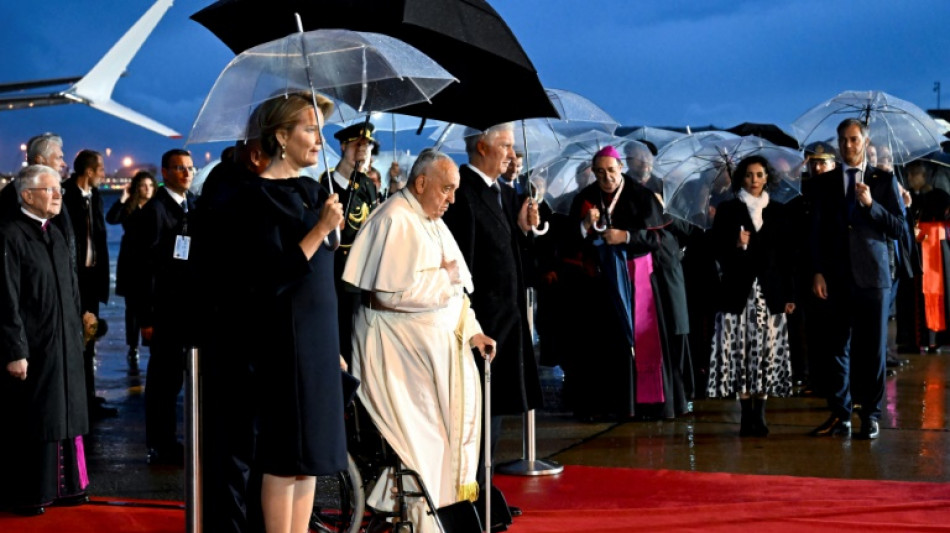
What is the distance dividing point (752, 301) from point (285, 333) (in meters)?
5.23

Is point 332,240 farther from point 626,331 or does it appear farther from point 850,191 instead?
point 626,331

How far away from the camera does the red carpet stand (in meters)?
6.22

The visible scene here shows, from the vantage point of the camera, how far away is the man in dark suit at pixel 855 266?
28.3ft

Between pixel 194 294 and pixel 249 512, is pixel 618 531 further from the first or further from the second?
pixel 194 294

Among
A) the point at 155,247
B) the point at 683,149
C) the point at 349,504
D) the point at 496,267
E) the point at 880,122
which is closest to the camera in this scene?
the point at 349,504

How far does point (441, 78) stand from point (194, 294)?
5.02 ft

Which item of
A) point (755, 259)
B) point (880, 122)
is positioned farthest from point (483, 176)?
point (880, 122)

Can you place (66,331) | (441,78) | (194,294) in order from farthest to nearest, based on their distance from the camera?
(66,331) < (441,78) < (194,294)

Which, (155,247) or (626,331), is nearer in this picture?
(155,247)

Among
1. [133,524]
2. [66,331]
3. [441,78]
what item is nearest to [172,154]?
[66,331]

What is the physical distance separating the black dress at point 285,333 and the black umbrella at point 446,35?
1.43 m

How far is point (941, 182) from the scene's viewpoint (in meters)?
15.2

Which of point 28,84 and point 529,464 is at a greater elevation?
point 28,84

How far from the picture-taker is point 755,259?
8.89 meters
